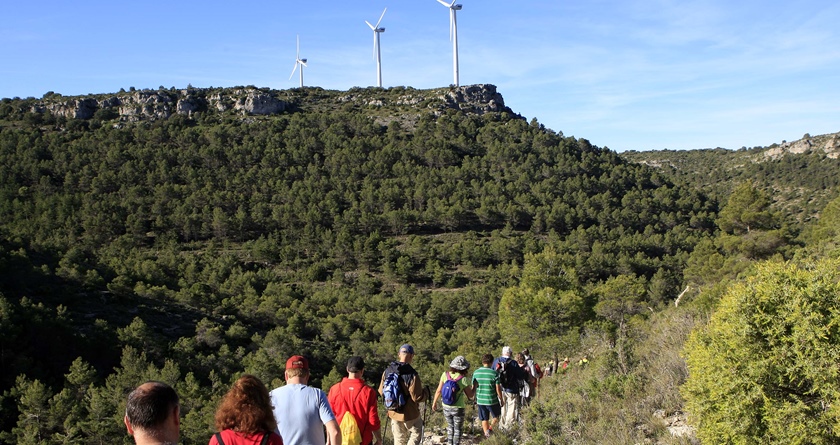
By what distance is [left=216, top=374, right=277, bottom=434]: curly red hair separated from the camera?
123 inches

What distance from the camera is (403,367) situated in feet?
19.5

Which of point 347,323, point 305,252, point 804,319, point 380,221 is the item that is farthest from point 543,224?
point 804,319

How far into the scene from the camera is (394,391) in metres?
5.88

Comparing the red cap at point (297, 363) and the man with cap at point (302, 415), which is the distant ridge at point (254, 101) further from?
the man with cap at point (302, 415)

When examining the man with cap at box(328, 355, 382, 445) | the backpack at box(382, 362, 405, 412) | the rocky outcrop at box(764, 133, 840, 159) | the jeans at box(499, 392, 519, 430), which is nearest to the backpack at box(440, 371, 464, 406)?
the backpack at box(382, 362, 405, 412)

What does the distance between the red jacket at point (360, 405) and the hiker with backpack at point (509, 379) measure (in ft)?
11.7

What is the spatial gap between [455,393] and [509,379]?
1440mm

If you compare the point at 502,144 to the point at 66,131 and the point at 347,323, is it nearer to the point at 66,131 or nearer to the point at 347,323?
the point at 347,323

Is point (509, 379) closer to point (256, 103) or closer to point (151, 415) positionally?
point (151, 415)

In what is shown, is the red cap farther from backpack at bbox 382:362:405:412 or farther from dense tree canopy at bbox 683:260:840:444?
dense tree canopy at bbox 683:260:840:444

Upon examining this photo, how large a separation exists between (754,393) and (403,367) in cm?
344

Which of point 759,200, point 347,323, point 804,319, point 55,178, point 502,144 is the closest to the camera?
point 804,319

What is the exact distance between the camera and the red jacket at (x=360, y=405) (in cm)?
504

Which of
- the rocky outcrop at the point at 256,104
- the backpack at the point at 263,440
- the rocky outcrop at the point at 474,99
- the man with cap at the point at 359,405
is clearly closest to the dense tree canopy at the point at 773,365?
the man with cap at the point at 359,405
